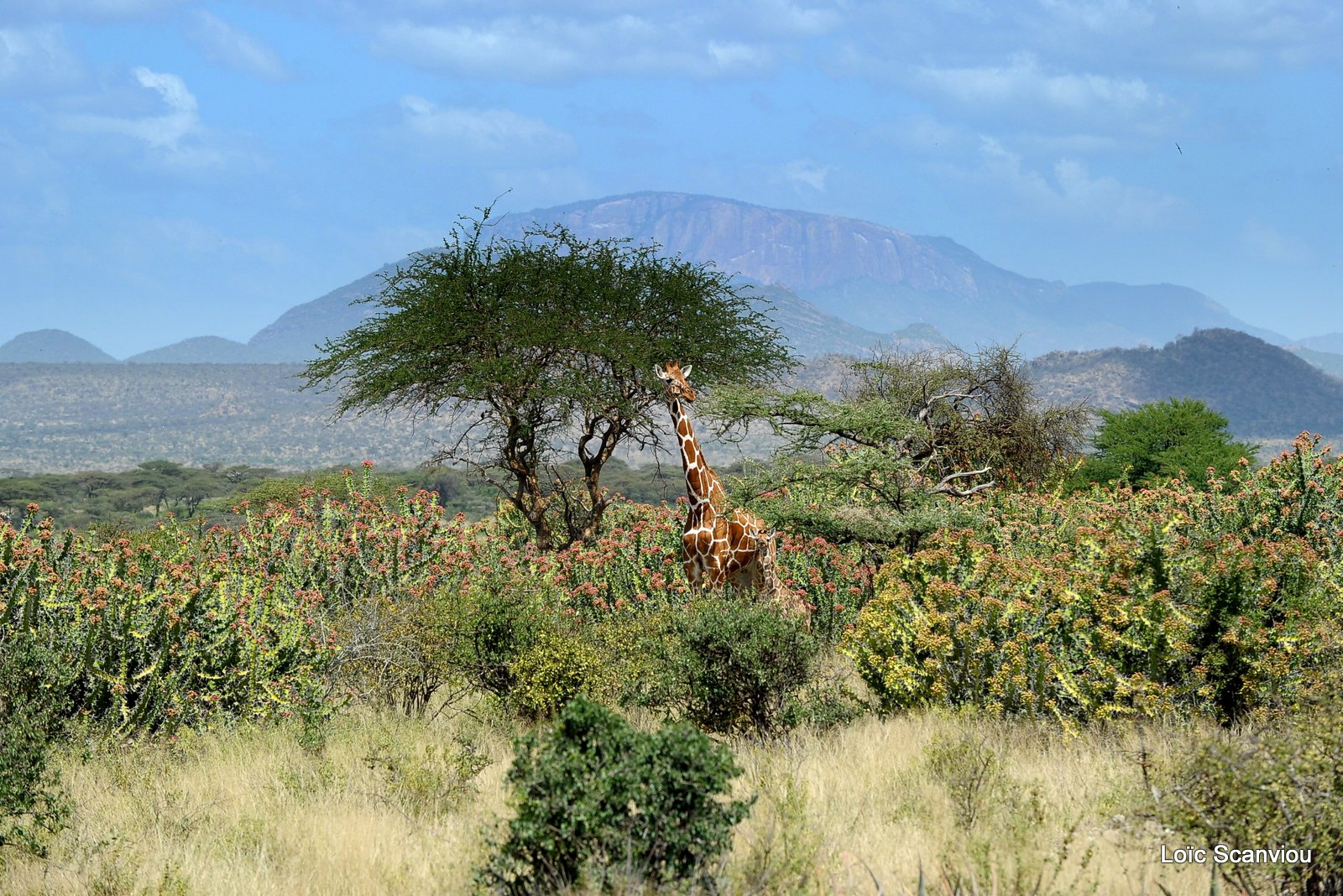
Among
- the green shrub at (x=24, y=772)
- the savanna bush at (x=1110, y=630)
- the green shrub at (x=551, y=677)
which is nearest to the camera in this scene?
the green shrub at (x=24, y=772)

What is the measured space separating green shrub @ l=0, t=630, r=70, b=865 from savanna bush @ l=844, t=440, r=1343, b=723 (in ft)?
18.4

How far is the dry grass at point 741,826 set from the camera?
18.5 feet

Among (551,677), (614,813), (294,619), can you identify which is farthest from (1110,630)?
(294,619)

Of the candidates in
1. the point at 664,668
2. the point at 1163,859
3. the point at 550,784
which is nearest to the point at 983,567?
the point at 664,668

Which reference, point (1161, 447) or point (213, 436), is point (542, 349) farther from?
point (213, 436)

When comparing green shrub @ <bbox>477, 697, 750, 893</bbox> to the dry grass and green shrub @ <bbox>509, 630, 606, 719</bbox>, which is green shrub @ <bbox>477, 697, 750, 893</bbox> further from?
green shrub @ <bbox>509, 630, 606, 719</bbox>

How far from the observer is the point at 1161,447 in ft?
95.6

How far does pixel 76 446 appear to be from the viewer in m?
167

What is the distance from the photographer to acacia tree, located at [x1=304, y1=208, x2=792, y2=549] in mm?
19578

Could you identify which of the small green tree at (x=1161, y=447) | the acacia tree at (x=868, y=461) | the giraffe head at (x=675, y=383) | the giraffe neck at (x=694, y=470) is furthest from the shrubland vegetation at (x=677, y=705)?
the small green tree at (x=1161, y=447)

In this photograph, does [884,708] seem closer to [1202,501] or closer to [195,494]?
[1202,501]

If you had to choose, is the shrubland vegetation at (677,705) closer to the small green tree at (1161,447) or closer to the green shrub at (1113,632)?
the green shrub at (1113,632)

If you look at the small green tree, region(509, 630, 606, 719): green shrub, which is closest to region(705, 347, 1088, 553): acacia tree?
the small green tree

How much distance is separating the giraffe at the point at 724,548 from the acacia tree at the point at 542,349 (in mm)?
6102
